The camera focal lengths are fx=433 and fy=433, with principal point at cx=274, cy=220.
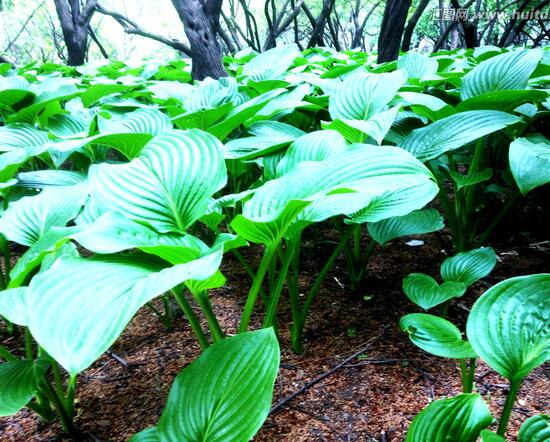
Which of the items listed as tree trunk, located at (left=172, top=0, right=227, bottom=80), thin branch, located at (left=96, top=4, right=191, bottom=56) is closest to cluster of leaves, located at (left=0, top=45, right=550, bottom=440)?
tree trunk, located at (left=172, top=0, right=227, bottom=80)

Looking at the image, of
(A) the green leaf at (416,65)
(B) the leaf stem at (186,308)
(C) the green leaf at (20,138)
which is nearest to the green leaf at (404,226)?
(B) the leaf stem at (186,308)

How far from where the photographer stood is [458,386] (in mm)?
986

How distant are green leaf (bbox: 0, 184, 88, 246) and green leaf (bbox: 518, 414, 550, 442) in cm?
87

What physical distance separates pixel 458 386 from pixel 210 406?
628 millimetres

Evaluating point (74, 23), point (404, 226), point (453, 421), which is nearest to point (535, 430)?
point (453, 421)

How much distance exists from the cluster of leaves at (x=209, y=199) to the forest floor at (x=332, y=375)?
0.26ft

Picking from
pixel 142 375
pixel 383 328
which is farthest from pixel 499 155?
pixel 142 375

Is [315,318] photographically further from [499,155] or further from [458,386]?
[499,155]

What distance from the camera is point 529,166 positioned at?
0.92m

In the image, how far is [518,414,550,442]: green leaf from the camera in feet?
1.88

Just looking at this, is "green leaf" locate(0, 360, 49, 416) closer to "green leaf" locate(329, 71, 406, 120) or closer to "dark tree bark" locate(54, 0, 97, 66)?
"green leaf" locate(329, 71, 406, 120)

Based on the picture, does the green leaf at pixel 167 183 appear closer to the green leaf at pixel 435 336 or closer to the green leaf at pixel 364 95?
the green leaf at pixel 435 336

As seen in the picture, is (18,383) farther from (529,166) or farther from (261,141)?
(529,166)

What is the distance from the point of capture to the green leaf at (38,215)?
2.96ft
